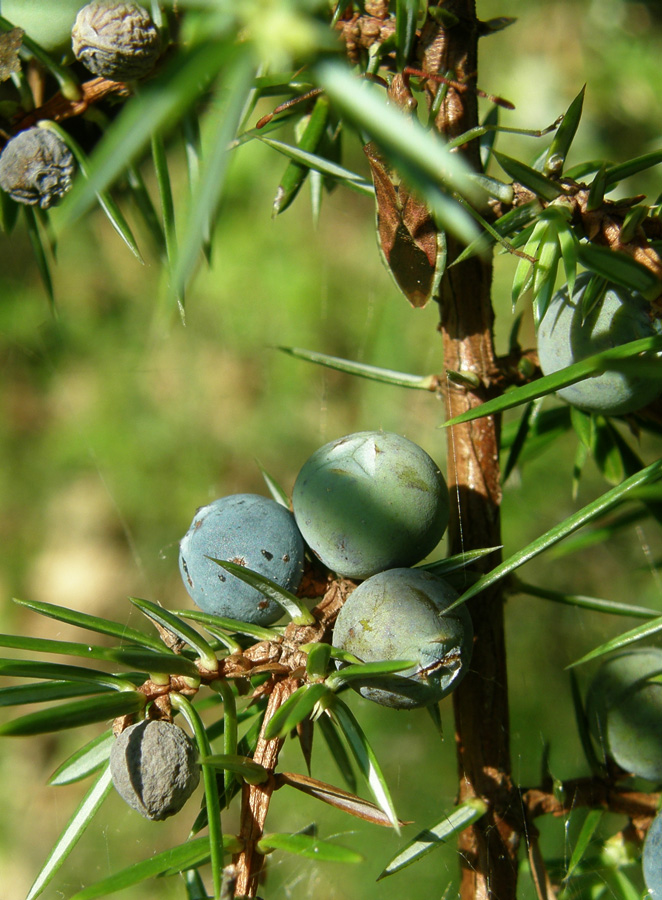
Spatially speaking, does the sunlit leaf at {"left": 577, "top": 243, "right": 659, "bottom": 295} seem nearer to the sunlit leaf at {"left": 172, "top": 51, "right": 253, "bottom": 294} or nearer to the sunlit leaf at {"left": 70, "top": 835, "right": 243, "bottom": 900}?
the sunlit leaf at {"left": 172, "top": 51, "right": 253, "bottom": 294}

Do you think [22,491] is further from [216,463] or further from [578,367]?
[578,367]

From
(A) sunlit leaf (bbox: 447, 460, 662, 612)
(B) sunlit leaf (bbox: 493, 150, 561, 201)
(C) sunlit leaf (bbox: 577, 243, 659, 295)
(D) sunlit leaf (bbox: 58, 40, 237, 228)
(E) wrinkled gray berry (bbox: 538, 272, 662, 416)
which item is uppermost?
(D) sunlit leaf (bbox: 58, 40, 237, 228)

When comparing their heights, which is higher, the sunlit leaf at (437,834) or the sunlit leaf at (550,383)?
the sunlit leaf at (550,383)

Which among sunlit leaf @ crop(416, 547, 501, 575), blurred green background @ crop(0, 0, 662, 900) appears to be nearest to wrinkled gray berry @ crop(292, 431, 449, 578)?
sunlit leaf @ crop(416, 547, 501, 575)

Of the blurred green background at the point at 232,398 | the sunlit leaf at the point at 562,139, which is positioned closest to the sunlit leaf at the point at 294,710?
the sunlit leaf at the point at 562,139

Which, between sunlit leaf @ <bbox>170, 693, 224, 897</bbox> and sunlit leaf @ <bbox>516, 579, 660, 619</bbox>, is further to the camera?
sunlit leaf @ <bbox>516, 579, 660, 619</bbox>

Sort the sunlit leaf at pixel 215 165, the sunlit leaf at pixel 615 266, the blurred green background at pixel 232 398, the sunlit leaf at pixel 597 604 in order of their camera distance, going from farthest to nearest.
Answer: the blurred green background at pixel 232 398 < the sunlit leaf at pixel 597 604 < the sunlit leaf at pixel 615 266 < the sunlit leaf at pixel 215 165

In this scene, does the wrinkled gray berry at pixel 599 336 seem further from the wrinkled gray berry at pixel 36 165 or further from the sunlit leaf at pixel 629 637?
the wrinkled gray berry at pixel 36 165

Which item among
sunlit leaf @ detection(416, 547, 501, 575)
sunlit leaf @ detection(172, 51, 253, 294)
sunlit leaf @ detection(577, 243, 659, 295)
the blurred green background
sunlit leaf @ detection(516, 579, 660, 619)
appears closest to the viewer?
sunlit leaf @ detection(172, 51, 253, 294)
